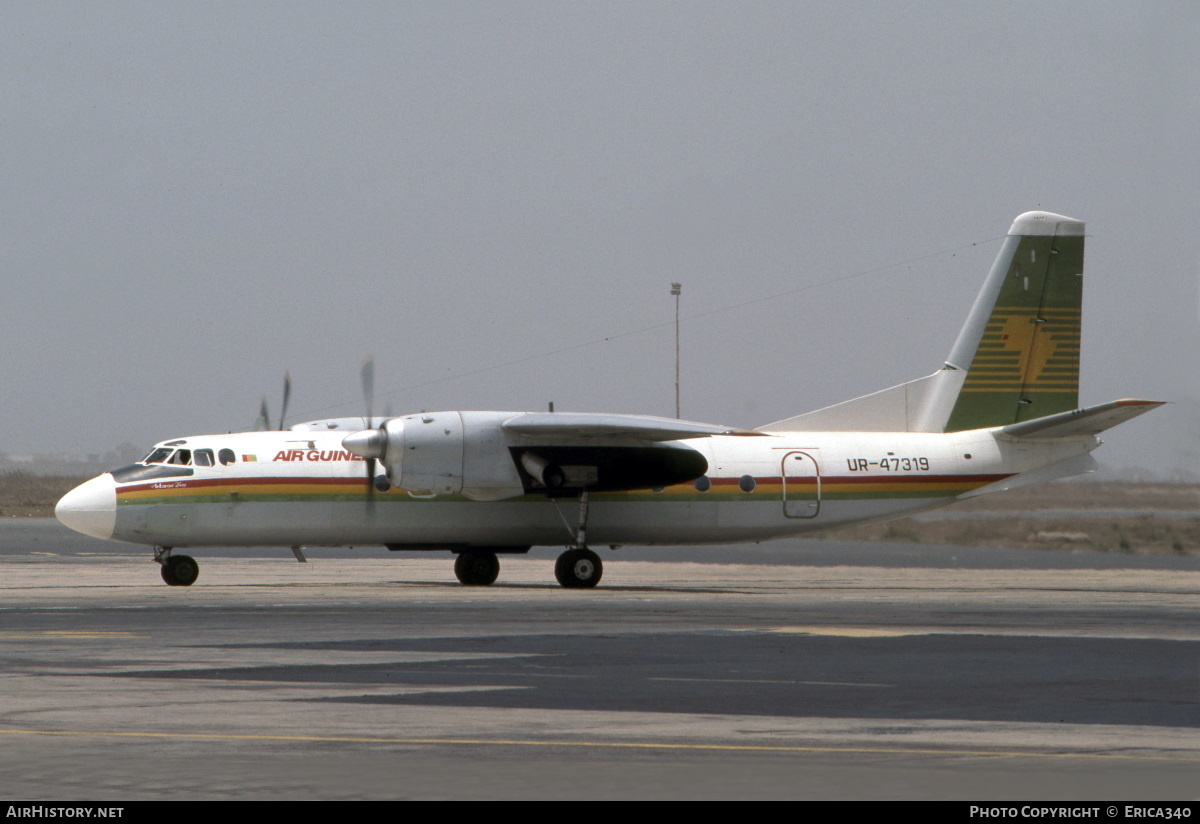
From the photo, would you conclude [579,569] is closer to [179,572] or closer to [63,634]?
[179,572]

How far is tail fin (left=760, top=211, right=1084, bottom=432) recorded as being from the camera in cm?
3709

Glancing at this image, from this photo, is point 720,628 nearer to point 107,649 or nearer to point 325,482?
point 107,649

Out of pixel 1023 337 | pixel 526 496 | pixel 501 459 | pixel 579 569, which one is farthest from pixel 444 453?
pixel 1023 337

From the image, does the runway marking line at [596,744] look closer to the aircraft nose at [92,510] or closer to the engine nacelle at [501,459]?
the engine nacelle at [501,459]

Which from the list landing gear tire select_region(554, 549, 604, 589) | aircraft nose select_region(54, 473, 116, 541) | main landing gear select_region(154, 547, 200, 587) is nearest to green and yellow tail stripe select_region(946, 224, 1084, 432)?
landing gear tire select_region(554, 549, 604, 589)

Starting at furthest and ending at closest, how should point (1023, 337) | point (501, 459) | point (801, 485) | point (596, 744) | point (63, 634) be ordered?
point (1023, 337)
point (801, 485)
point (501, 459)
point (63, 634)
point (596, 744)

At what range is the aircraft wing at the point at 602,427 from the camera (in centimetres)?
3100

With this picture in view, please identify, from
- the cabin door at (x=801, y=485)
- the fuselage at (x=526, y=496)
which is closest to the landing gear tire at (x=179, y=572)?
the fuselage at (x=526, y=496)

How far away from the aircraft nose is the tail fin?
18.6 m

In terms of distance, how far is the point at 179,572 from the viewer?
31.1 meters

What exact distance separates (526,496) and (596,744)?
2261 cm

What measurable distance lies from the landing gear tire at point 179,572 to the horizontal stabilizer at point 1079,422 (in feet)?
60.2

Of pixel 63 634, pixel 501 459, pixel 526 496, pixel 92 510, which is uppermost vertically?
pixel 501 459

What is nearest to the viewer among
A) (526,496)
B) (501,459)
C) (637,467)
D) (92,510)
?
(92,510)
